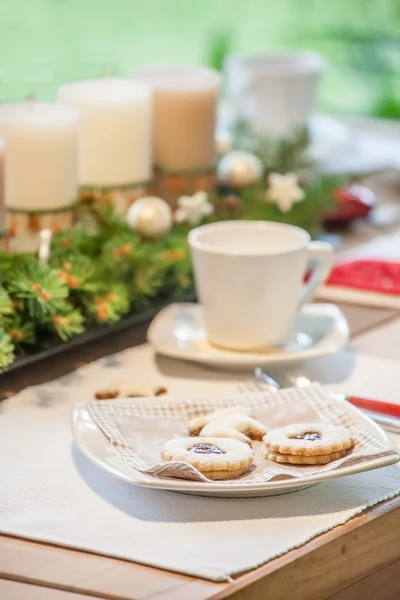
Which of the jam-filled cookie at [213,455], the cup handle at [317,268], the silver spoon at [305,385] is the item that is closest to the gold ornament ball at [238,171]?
the cup handle at [317,268]

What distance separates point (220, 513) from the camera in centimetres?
78

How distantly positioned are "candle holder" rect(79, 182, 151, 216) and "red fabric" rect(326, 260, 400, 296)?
0.26 metres

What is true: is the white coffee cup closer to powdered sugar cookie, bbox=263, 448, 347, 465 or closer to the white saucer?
the white saucer

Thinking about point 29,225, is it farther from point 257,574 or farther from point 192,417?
point 257,574

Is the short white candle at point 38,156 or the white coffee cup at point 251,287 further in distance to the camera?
the short white candle at point 38,156

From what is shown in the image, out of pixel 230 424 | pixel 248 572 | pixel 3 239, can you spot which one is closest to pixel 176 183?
pixel 3 239

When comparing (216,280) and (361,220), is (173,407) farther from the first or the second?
(361,220)

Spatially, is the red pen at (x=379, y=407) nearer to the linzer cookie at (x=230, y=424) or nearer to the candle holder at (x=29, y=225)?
the linzer cookie at (x=230, y=424)

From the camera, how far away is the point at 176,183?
146 cm

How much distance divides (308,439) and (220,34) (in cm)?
213

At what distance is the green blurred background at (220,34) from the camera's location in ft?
7.38

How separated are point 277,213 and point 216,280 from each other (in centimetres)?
43

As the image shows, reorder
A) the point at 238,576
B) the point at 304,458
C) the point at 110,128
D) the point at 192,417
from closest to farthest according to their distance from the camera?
1. the point at 238,576
2. the point at 304,458
3. the point at 192,417
4. the point at 110,128

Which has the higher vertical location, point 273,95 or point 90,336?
point 273,95
